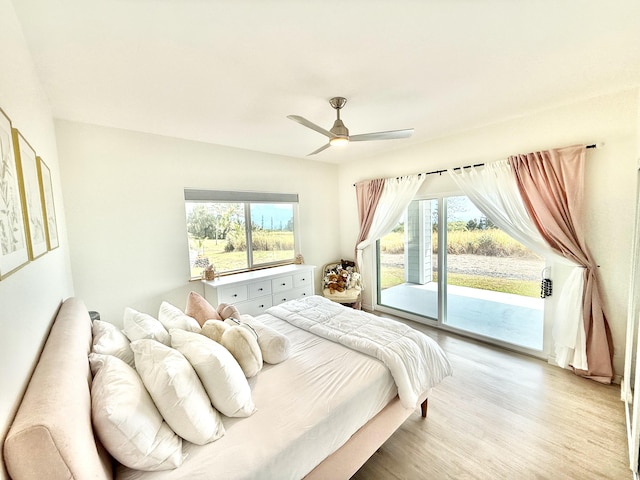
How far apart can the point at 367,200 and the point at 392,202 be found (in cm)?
45

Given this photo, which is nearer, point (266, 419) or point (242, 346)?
point (266, 419)

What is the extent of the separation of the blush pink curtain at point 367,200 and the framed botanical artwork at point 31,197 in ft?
11.6

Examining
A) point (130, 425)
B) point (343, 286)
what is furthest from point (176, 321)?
point (343, 286)

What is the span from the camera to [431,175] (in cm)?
345

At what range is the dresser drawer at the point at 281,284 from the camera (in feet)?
11.6

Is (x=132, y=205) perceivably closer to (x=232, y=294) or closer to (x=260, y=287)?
(x=232, y=294)

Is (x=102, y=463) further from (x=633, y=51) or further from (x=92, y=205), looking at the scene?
(x=633, y=51)

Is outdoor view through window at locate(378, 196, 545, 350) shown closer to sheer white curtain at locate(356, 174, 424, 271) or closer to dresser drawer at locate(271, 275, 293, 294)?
sheer white curtain at locate(356, 174, 424, 271)

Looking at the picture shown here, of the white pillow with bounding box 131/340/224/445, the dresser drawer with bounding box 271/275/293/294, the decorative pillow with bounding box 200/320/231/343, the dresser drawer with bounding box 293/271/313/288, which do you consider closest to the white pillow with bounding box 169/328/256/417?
the white pillow with bounding box 131/340/224/445

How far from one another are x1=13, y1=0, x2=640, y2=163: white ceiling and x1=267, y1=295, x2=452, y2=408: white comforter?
75.1 inches

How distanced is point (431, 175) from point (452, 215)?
0.59 m

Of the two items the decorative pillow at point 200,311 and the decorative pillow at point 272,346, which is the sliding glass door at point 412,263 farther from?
the decorative pillow at point 200,311

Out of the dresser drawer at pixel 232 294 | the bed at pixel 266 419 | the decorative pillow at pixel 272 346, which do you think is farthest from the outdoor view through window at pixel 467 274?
the decorative pillow at pixel 272 346

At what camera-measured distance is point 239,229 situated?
12.2ft
